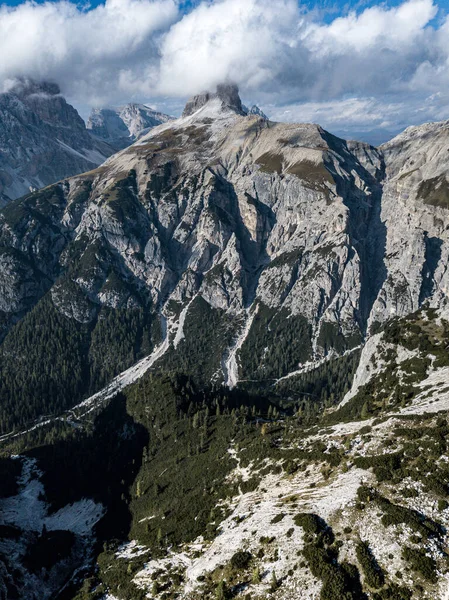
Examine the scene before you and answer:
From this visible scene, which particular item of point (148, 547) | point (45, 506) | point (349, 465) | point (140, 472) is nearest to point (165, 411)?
point (140, 472)

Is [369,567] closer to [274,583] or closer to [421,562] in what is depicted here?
[421,562]

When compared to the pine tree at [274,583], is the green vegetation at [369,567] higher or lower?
higher

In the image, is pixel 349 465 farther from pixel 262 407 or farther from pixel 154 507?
pixel 262 407

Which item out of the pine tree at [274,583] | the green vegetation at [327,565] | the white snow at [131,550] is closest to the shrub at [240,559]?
the pine tree at [274,583]

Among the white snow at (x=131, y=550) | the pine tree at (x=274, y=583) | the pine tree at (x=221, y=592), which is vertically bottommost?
the white snow at (x=131, y=550)

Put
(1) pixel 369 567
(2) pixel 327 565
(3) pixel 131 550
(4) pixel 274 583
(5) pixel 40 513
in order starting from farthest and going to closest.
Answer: (5) pixel 40 513
(3) pixel 131 550
(4) pixel 274 583
(2) pixel 327 565
(1) pixel 369 567

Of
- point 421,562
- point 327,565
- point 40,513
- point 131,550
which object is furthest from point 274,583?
point 40,513

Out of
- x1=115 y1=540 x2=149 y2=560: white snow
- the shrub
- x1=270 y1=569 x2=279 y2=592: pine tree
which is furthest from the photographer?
x1=115 y1=540 x2=149 y2=560: white snow

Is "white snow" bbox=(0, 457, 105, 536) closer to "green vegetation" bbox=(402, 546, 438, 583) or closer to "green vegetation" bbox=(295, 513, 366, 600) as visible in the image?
"green vegetation" bbox=(295, 513, 366, 600)

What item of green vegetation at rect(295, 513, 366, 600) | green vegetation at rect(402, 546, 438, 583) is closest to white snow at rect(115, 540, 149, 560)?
green vegetation at rect(295, 513, 366, 600)

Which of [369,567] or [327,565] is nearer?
[369,567]

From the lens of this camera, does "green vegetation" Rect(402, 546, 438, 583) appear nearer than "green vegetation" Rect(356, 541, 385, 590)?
Yes

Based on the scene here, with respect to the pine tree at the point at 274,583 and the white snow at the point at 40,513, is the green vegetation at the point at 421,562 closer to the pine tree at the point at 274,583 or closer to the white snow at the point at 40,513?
the pine tree at the point at 274,583
